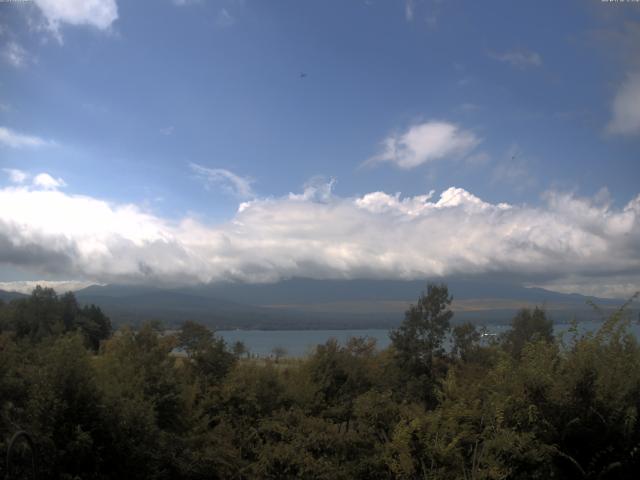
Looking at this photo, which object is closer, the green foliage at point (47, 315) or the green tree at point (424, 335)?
the green tree at point (424, 335)

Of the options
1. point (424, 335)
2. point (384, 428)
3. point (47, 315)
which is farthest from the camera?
point (47, 315)

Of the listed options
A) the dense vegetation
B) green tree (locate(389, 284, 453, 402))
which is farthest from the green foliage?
the dense vegetation

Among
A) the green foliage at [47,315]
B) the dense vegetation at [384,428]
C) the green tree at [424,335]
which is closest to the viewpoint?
the dense vegetation at [384,428]

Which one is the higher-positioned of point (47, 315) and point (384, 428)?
point (47, 315)

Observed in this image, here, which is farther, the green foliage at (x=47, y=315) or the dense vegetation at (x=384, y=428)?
the green foliage at (x=47, y=315)

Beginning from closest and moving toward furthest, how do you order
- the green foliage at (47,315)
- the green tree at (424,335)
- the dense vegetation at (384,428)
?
the dense vegetation at (384,428), the green tree at (424,335), the green foliage at (47,315)

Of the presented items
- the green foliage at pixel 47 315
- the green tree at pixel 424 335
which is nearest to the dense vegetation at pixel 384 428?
the green tree at pixel 424 335

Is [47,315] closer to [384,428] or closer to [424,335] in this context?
[424,335]

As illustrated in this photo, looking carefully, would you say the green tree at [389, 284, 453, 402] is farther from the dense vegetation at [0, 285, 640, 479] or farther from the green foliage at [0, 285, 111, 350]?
the green foliage at [0, 285, 111, 350]

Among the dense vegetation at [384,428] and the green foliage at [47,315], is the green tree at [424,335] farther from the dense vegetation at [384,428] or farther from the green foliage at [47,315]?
the green foliage at [47,315]

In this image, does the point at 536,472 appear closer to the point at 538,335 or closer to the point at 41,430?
the point at 538,335

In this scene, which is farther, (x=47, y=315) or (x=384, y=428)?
(x=47, y=315)

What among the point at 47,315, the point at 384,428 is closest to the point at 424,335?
the point at 384,428

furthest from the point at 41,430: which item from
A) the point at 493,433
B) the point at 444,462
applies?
the point at 493,433
